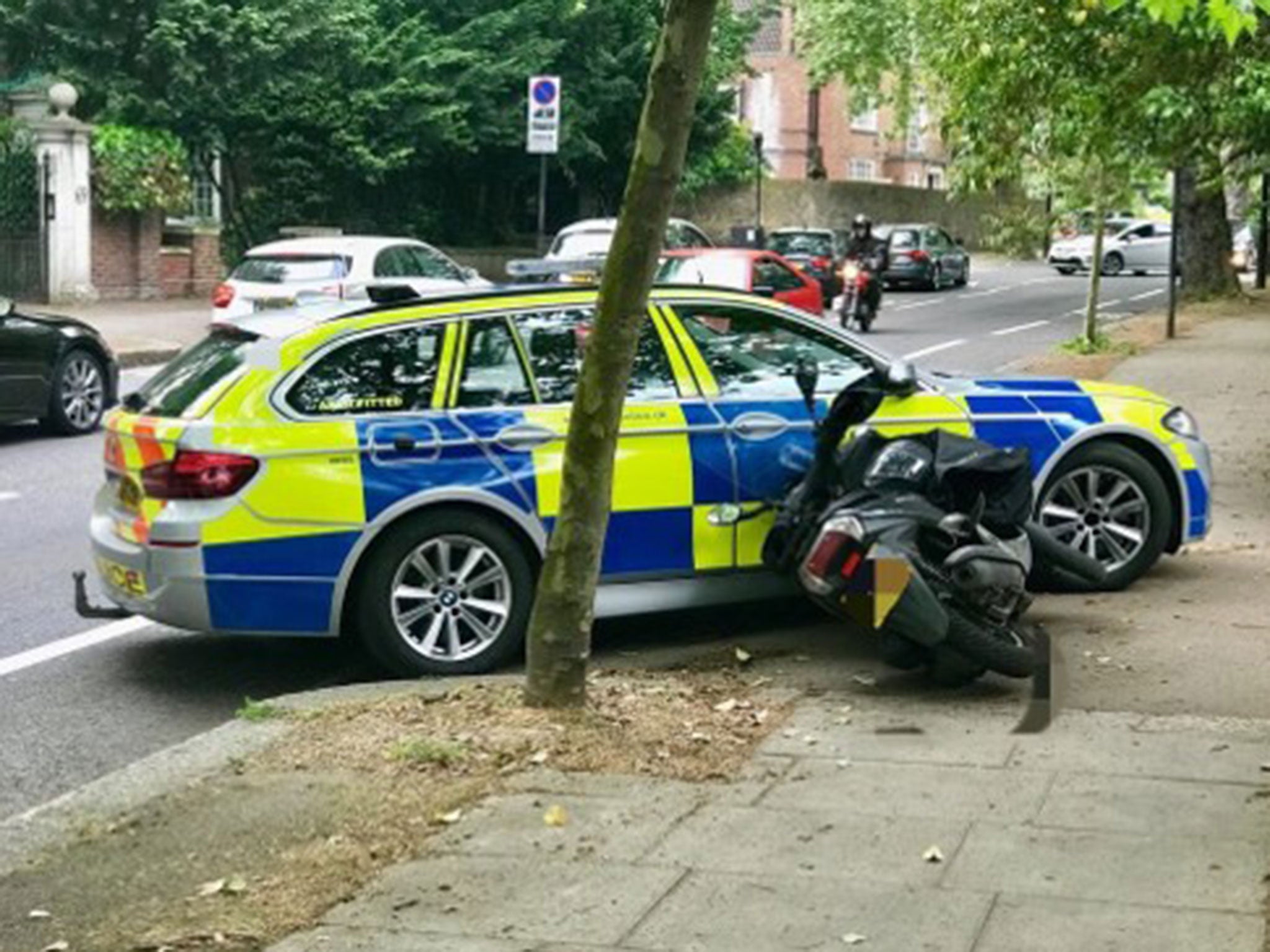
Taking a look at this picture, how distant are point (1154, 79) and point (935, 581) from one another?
27.3ft

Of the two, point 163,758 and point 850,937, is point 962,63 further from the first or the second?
point 850,937

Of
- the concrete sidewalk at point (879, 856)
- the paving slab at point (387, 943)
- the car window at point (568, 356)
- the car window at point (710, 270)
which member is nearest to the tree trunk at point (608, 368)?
the concrete sidewalk at point (879, 856)

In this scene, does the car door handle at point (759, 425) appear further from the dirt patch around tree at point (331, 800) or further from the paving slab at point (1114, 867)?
the paving slab at point (1114, 867)

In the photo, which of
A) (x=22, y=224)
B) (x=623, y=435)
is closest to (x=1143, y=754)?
(x=623, y=435)

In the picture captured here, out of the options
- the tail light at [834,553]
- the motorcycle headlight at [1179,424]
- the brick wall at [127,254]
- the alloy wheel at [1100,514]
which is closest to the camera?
the tail light at [834,553]

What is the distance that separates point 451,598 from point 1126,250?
50.9 meters

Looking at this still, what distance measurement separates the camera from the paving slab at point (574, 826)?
18.6ft

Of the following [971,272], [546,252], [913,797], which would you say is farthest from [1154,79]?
[971,272]

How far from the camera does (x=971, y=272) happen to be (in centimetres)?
5419

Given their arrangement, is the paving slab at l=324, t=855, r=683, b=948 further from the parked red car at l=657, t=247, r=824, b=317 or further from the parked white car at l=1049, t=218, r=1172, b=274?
the parked white car at l=1049, t=218, r=1172, b=274

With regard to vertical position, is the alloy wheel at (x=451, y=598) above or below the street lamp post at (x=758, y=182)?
below

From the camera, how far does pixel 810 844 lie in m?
5.66

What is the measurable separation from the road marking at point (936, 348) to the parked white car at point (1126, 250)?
27.4 metres

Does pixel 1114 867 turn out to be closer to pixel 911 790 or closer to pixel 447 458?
pixel 911 790
